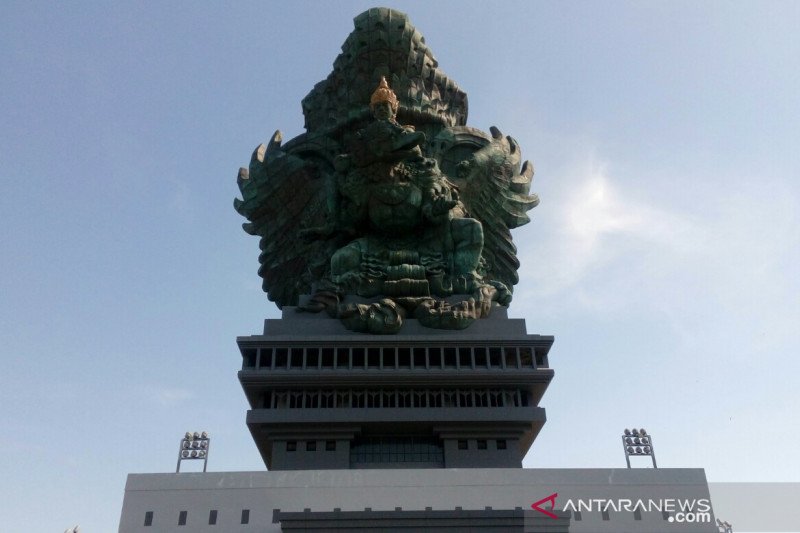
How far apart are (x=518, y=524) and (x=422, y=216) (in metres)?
21.8

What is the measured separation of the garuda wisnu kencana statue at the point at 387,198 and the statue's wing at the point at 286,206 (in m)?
0.08

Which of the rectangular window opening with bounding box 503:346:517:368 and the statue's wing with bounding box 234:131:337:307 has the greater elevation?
the statue's wing with bounding box 234:131:337:307

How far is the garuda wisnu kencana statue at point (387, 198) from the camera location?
134 ft

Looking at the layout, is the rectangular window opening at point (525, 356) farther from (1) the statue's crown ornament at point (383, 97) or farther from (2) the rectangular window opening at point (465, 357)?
(1) the statue's crown ornament at point (383, 97)

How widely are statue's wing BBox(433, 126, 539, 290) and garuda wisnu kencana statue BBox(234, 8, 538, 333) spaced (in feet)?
0.25

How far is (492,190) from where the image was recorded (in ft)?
154

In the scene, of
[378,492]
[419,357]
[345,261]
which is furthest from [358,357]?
[378,492]

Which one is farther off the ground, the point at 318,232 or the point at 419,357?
the point at 318,232

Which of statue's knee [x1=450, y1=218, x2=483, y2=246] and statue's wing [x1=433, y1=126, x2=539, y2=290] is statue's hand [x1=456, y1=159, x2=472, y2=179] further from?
statue's knee [x1=450, y1=218, x2=483, y2=246]

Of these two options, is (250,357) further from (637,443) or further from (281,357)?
(637,443)

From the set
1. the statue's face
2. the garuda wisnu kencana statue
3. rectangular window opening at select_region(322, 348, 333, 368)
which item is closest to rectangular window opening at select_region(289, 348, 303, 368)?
rectangular window opening at select_region(322, 348, 333, 368)

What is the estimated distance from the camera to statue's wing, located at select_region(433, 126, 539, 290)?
46094 millimetres

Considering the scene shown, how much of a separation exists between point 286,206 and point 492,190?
13988 mm

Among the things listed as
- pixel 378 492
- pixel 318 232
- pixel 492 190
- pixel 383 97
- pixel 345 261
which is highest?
pixel 383 97
